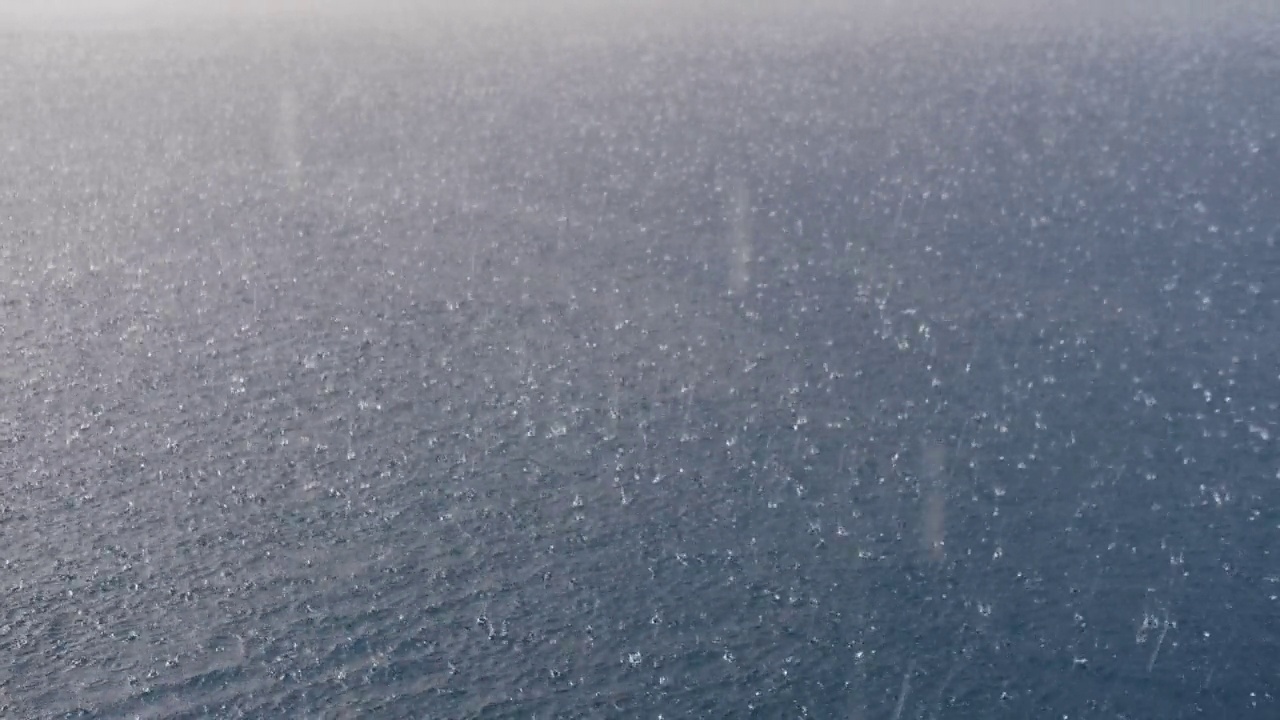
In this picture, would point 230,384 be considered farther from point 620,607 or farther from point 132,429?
point 620,607

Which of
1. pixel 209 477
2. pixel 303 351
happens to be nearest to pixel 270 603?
pixel 209 477

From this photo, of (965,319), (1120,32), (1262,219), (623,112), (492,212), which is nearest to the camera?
(965,319)

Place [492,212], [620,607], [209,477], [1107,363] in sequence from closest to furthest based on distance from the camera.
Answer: [620,607]
[209,477]
[1107,363]
[492,212]

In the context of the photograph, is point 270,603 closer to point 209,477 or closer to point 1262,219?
point 209,477

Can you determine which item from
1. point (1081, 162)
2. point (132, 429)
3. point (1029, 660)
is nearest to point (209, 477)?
point (132, 429)

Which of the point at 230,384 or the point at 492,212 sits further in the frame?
the point at 492,212

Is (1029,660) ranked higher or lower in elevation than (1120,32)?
lower

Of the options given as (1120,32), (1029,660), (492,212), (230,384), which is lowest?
(1029,660)
